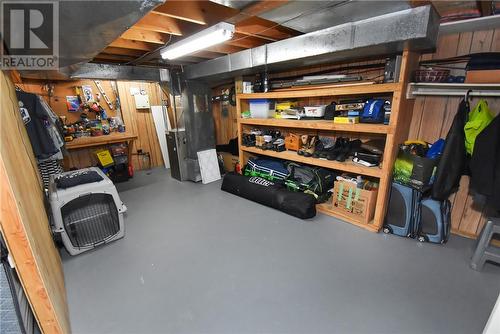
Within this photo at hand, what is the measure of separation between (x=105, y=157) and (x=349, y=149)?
4.33 meters

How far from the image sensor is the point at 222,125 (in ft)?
16.1

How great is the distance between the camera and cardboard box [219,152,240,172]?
4.49 meters

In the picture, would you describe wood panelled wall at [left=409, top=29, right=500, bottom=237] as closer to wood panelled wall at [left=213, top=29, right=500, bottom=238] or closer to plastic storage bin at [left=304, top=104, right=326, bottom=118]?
wood panelled wall at [left=213, top=29, right=500, bottom=238]

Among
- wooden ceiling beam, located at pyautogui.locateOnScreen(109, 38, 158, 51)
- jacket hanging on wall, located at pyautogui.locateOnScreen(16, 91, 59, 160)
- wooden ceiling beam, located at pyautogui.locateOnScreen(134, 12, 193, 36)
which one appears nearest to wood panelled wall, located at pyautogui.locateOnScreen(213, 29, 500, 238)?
wooden ceiling beam, located at pyautogui.locateOnScreen(134, 12, 193, 36)

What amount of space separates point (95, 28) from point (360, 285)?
2.59 meters

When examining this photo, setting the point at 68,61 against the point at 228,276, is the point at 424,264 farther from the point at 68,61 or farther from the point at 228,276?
the point at 68,61

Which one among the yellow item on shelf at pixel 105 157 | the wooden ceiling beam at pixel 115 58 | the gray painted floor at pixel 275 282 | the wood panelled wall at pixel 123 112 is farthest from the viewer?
the yellow item on shelf at pixel 105 157

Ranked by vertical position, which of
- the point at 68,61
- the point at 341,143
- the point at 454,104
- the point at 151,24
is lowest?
the point at 341,143

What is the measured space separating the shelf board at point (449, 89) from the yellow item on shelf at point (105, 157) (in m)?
4.85

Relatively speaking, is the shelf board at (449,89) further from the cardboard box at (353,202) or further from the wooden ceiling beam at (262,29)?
the wooden ceiling beam at (262,29)

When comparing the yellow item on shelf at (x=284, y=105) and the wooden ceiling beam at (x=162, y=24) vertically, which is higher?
the wooden ceiling beam at (x=162, y=24)

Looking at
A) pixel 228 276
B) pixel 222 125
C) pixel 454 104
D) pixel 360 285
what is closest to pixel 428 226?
pixel 360 285

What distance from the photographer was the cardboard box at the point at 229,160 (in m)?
Answer: 4.49

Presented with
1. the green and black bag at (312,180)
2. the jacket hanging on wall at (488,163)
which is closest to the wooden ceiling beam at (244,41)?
the green and black bag at (312,180)
